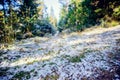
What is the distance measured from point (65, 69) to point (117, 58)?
3979 millimetres

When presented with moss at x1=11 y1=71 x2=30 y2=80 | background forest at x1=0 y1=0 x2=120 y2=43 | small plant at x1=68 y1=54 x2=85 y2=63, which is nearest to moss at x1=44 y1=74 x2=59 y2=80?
moss at x1=11 y1=71 x2=30 y2=80

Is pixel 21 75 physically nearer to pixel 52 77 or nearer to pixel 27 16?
pixel 52 77

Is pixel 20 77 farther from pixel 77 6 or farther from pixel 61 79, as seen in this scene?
pixel 77 6

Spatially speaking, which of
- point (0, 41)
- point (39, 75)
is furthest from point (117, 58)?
point (0, 41)

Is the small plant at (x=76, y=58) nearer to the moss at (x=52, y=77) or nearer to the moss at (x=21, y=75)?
the moss at (x=52, y=77)

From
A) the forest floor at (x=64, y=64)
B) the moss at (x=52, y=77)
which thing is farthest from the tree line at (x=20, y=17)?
the moss at (x=52, y=77)

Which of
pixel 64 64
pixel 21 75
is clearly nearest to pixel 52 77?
pixel 64 64

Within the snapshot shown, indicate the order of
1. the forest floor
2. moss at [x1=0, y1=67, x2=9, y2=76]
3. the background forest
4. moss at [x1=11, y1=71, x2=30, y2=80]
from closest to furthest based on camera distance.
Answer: the forest floor, moss at [x1=11, y1=71, x2=30, y2=80], moss at [x1=0, y1=67, x2=9, y2=76], the background forest

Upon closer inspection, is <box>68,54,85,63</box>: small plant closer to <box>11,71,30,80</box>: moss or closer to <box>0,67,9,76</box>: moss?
<box>11,71,30,80</box>: moss

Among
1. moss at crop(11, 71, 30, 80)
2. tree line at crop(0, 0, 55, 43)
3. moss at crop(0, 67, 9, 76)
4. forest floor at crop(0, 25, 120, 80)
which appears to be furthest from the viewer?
tree line at crop(0, 0, 55, 43)

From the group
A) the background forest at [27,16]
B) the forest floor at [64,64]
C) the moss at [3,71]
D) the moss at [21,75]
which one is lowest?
the moss at [21,75]

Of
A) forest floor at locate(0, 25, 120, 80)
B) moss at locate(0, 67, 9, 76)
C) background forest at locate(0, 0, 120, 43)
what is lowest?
moss at locate(0, 67, 9, 76)

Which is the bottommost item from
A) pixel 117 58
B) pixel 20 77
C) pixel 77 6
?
pixel 20 77

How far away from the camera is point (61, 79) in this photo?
10125mm
